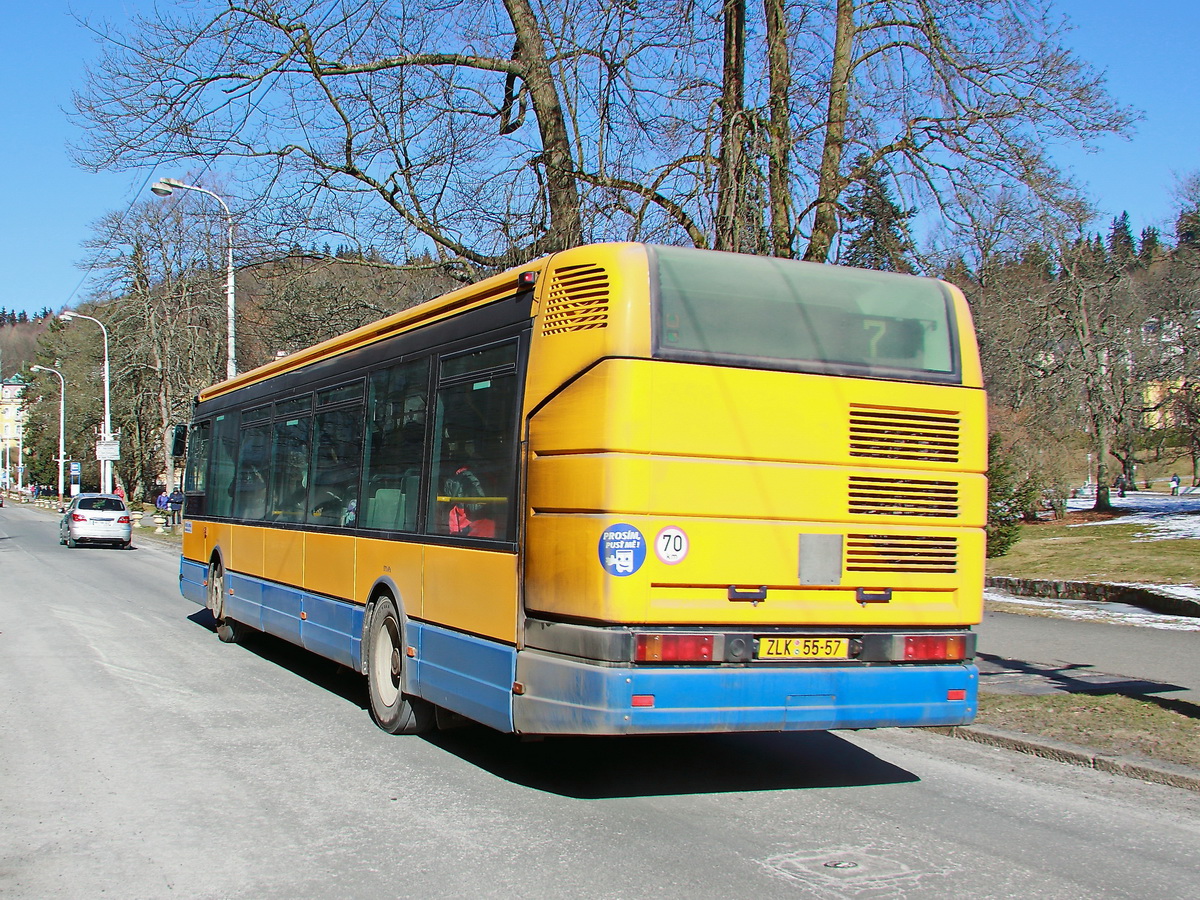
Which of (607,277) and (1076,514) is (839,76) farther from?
(1076,514)

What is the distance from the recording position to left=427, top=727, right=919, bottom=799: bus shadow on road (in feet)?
22.3

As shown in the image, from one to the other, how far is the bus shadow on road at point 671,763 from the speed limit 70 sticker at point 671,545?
1.52 m

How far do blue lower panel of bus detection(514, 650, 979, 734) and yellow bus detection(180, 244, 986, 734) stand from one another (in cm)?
1

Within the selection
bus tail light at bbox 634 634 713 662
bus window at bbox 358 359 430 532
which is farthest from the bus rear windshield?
bus window at bbox 358 359 430 532

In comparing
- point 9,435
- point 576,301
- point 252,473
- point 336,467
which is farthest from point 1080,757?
point 9,435

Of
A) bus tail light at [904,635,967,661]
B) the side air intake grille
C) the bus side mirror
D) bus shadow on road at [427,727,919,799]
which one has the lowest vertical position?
bus shadow on road at [427,727,919,799]

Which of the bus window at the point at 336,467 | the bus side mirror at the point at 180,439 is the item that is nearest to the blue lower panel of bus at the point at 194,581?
the bus side mirror at the point at 180,439

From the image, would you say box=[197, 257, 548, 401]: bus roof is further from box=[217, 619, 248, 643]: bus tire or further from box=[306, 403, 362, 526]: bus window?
box=[217, 619, 248, 643]: bus tire

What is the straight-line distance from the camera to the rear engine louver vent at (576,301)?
20.0ft

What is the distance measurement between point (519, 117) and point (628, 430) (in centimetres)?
1124

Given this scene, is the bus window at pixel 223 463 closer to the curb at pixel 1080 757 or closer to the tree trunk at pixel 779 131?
the tree trunk at pixel 779 131

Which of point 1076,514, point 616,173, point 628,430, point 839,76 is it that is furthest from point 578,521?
point 1076,514

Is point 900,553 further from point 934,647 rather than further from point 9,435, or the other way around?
point 9,435

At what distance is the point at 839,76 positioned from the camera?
1368 centimetres
